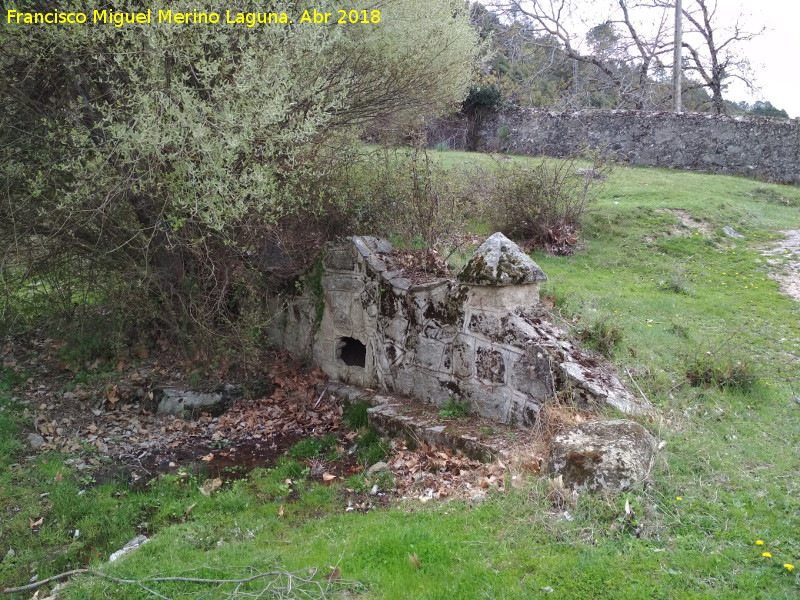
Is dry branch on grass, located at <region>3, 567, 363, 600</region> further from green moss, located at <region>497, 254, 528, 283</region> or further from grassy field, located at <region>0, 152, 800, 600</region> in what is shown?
green moss, located at <region>497, 254, 528, 283</region>

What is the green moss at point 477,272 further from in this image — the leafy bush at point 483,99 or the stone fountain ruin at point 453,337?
the leafy bush at point 483,99

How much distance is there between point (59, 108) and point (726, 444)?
7933 mm

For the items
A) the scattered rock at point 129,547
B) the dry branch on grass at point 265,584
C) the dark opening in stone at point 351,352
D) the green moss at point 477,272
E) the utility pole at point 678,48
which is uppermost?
the utility pole at point 678,48

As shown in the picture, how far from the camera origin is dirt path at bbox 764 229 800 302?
854 centimetres

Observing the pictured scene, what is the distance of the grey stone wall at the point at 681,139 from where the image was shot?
51.6 feet

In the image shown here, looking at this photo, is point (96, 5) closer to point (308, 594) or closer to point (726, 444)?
point (308, 594)

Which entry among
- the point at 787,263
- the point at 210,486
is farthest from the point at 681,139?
the point at 210,486

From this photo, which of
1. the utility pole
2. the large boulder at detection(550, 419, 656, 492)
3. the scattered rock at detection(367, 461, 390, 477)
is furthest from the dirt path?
the utility pole

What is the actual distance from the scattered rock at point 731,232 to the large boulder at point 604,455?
8238 mm

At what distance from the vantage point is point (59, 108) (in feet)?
23.1

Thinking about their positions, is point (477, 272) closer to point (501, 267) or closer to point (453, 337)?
point (501, 267)

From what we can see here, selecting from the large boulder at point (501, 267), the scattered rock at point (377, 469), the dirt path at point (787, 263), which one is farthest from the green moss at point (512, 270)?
the dirt path at point (787, 263)

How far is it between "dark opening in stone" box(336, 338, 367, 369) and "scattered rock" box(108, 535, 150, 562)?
3588mm

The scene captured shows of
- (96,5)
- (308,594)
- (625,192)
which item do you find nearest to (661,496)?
(308,594)
